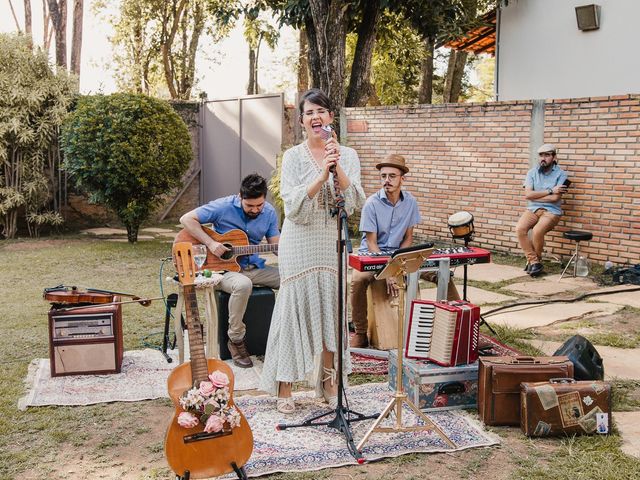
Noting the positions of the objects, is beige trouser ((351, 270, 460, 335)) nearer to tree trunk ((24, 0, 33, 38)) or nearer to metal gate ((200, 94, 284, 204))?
metal gate ((200, 94, 284, 204))

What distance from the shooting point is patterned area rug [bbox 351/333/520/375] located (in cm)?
451

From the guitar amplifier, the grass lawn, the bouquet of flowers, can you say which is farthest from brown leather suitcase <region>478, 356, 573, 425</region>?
the guitar amplifier

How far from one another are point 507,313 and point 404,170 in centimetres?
194

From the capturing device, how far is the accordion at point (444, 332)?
409 centimetres

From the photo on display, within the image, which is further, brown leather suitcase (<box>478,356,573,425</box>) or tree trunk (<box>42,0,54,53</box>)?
tree trunk (<box>42,0,54,53</box>)

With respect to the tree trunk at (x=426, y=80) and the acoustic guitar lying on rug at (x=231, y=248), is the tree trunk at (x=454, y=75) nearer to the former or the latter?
the tree trunk at (x=426, y=80)

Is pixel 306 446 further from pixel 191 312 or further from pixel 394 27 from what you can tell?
pixel 394 27

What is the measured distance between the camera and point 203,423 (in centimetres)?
306

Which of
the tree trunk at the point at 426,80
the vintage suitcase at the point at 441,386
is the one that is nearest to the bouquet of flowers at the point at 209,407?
the vintage suitcase at the point at 441,386

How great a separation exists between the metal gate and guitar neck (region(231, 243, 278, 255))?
6544mm

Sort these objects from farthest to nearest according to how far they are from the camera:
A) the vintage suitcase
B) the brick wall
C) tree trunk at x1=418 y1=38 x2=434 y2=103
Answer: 1. tree trunk at x1=418 y1=38 x2=434 y2=103
2. the brick wall
3. the vintage suitcase

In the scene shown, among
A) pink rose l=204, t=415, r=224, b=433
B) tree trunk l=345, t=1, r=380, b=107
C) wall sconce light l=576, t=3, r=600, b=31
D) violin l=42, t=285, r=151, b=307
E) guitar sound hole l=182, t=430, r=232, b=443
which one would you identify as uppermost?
wall sconce light l=576, t=3, r=600, b=31

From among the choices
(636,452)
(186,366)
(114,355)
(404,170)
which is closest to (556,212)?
(404,170)

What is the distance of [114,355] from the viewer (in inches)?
188
